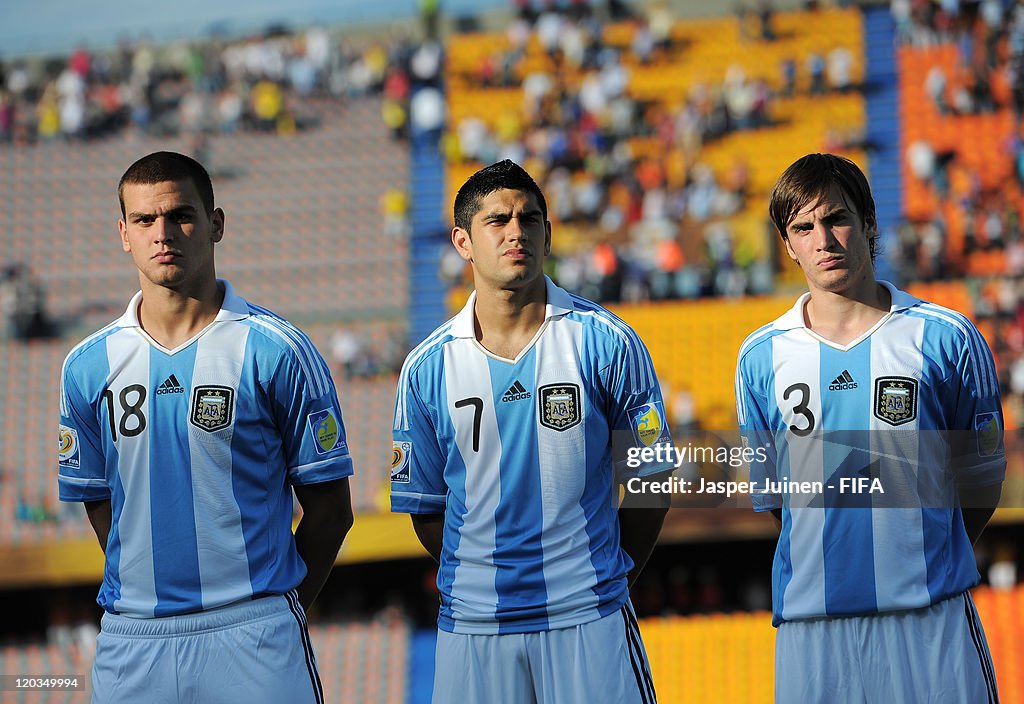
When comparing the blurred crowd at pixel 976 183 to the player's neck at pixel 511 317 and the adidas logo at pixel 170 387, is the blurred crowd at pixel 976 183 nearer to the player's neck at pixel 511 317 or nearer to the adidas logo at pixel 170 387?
the player's neck at pixel 511 317

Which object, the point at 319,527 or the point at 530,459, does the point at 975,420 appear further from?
the point at 319,527

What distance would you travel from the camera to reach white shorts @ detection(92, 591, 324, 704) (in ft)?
12.5

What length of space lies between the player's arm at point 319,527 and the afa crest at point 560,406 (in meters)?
0.69

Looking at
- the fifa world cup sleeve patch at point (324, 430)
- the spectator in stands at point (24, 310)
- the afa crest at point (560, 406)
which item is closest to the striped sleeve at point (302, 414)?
the fifa world cup sleeve patch at point (324, 430)

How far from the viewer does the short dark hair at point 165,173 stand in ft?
13.0

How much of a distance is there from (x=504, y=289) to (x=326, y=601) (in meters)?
11.0

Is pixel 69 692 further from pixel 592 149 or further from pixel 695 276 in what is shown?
pixel 592 149

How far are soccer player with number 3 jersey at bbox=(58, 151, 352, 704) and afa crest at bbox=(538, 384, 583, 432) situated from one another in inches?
26.0

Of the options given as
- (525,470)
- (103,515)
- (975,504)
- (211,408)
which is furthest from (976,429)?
(103,515)

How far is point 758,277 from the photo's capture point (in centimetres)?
1869

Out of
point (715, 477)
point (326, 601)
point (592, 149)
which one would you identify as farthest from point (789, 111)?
A: point (715, 477)

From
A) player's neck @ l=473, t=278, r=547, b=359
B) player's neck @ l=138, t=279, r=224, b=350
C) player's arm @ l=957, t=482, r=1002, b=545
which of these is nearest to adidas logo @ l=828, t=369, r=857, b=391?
player's arm @ l=957, t=482, r=1002, b=545

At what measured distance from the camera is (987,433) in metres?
3.99

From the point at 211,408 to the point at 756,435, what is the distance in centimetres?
178
